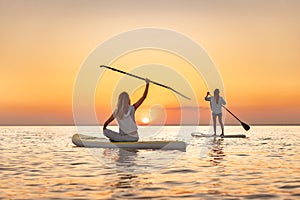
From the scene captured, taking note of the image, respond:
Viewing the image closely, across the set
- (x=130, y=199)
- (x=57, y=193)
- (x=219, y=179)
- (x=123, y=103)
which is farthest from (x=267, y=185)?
(x=123, y=103)

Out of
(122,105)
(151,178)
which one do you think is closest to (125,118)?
(122,105)

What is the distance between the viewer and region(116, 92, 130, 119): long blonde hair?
58.8 ft

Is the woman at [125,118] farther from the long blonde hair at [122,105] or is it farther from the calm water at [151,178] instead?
the calm water at [151,178]

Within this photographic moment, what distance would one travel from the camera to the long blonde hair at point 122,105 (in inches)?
706

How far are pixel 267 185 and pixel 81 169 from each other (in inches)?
204

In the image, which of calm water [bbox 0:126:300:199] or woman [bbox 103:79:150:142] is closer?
calm water [bbox 0:126:300:199]

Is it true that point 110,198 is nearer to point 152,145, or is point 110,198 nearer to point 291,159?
point 291,159

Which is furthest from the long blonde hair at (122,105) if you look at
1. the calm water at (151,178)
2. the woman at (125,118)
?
the calm water at (151,178)

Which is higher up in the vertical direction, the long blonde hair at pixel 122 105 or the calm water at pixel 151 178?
the long blonde hair at pixel 122 105

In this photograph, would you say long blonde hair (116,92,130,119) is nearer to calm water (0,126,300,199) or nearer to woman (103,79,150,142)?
woman (103,79,150,142)

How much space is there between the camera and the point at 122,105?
714 inches

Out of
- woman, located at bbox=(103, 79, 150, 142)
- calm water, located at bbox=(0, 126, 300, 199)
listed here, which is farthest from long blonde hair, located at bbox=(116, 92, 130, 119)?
calm water, located at bbox=(0, 126, 300, 199)

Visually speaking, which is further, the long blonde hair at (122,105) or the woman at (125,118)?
the woman at (125,118)

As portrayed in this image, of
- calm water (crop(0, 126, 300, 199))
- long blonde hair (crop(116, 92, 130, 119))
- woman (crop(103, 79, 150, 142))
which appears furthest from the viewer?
woman (crop(103, 79, 150, 142))
